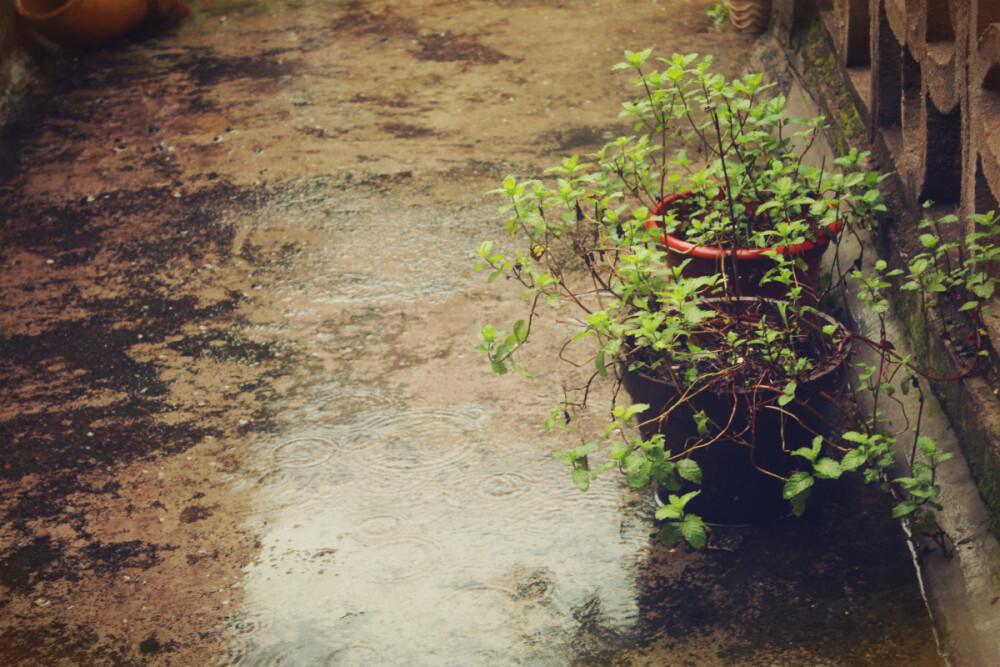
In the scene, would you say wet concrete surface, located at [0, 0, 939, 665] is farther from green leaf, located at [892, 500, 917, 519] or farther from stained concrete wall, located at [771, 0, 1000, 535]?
stained concrete wall, located at [771, 0, 1000, 535]

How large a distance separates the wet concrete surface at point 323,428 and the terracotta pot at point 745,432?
0.10 m

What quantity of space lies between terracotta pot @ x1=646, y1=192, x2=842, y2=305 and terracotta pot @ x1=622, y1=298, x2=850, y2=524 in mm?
277

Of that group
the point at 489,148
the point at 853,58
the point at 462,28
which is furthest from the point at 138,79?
the point at 853,58

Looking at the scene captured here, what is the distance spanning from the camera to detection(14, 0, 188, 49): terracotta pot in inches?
241

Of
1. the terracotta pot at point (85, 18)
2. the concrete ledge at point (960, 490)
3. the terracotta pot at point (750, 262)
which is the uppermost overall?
the terracotta pot at point (85, 18)

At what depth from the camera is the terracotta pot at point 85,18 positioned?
6.12 meters

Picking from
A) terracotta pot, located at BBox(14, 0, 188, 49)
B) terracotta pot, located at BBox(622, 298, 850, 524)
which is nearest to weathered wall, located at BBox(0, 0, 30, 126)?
terracotta pot, located at BBox(14, 0, 188, 49)

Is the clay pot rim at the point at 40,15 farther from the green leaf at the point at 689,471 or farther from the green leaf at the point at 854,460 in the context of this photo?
the green leaf at the point at 854,460

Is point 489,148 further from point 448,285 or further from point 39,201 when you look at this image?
point 39,201

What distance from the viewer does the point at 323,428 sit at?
3.17m

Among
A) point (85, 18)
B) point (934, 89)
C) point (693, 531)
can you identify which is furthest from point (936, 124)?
point (85, 18)

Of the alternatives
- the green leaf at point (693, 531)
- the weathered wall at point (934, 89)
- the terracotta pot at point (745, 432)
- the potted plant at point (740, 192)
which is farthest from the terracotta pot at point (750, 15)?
the green leaf at point (693, 531)

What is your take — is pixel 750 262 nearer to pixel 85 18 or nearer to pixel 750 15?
pixel 750 15

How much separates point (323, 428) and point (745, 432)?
1.46 m
